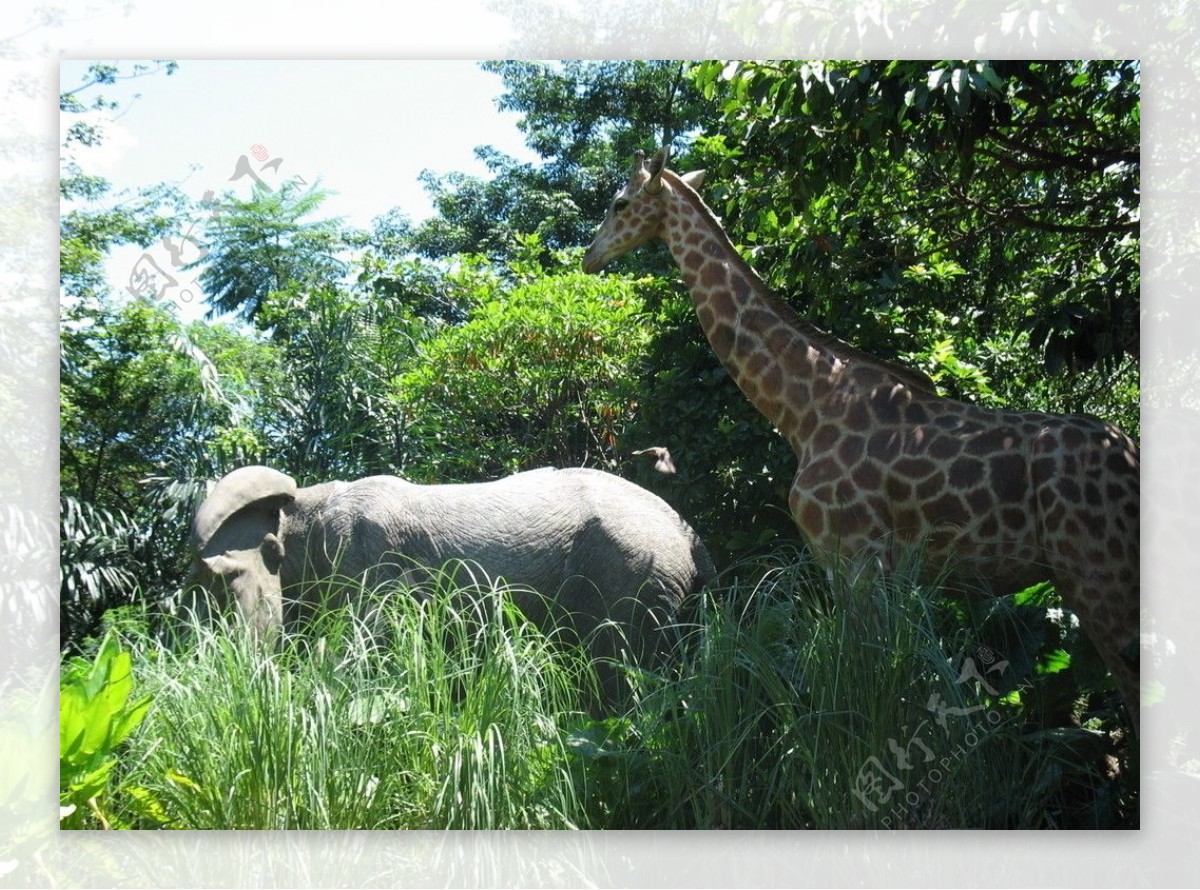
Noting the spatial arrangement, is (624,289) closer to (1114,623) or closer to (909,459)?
(909,459)

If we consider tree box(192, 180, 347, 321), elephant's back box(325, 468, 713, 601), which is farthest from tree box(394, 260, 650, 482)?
elephant's back box(325, 468, 713, 601)

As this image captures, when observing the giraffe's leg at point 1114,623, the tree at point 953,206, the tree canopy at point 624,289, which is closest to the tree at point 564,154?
the tree canopy at point 624,289

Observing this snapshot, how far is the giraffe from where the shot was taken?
3443mm

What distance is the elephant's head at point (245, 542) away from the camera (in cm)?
394

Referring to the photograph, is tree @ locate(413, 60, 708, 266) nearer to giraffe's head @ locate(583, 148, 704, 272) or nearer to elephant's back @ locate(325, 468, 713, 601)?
giraffe's head @ locate(583, 148, 704, 272)

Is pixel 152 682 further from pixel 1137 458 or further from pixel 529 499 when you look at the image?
pixel 1137 458

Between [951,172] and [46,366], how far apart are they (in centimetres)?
301

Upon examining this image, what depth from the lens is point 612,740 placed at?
3.14 m

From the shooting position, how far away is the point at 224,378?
183 inches

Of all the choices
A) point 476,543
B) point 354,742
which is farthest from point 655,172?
point 354,742

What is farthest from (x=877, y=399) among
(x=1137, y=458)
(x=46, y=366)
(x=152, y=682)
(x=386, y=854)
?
(x=46, y=366)

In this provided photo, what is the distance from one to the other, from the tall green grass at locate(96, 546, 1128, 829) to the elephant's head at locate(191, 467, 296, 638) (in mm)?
758

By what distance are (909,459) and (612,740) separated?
1.29 meters

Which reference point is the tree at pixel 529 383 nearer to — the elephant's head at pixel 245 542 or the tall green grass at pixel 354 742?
the elephant's head at pixel 245 542
